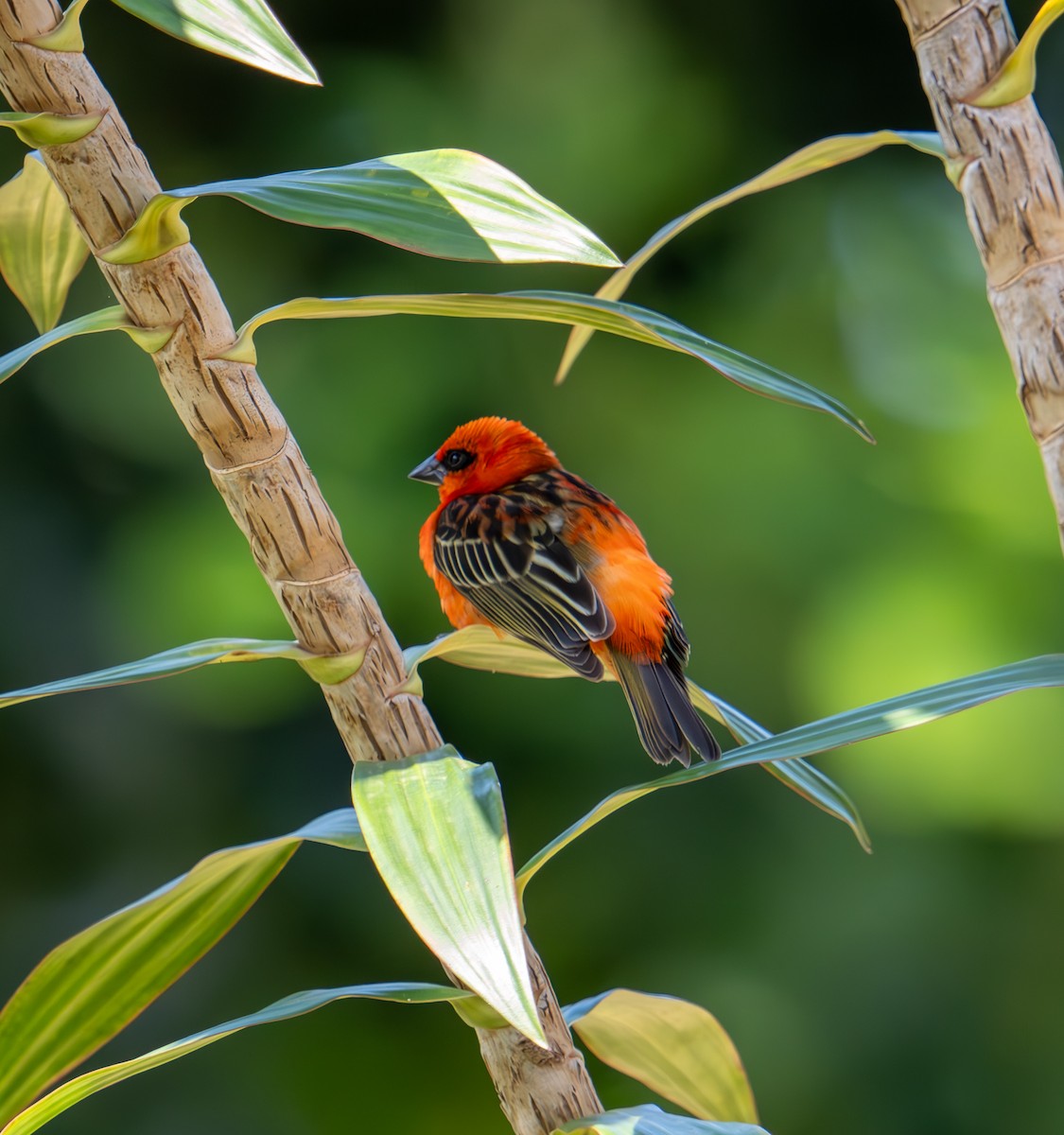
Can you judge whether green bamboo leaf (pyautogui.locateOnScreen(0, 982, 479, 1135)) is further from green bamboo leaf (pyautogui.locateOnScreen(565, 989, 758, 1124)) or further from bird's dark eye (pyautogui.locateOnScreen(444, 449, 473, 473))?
bird's dark eye (pyautogui.locateOnScreen(444, 449, 473, 473))

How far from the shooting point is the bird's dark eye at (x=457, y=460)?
1.53m

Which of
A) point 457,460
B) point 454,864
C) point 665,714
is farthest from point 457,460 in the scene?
point 454,864

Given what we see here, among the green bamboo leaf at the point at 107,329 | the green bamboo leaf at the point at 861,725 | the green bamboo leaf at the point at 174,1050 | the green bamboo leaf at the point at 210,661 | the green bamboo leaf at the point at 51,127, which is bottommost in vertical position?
the green bamboo leaf at the point at 174,1050

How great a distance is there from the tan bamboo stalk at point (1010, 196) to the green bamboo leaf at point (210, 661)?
310mm

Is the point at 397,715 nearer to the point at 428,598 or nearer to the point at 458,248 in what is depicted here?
the point at 458,248

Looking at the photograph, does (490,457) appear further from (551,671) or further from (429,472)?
(551,671)

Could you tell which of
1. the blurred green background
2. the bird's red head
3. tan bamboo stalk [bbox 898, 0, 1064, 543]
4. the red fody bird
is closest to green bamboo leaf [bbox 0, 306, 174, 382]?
tan bamboo stalk [bbox 898, 0, 1064, 543]

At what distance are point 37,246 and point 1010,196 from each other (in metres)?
0.50

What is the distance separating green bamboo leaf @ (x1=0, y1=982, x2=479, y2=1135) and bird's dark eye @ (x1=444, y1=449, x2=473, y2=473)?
1.02 metres

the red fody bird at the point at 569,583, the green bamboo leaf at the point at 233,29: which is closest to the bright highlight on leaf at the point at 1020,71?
the green bamboo leaf at the point at 233,29

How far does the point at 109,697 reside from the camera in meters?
2.30

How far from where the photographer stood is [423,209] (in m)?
0.49

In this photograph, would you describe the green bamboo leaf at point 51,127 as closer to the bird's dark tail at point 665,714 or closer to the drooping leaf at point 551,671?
the drooping leaf at point 551,671

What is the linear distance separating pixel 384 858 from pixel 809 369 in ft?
6.40
